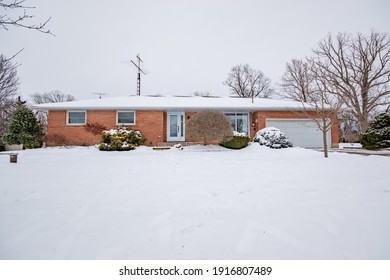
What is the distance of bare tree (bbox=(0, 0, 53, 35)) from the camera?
2.43 metres

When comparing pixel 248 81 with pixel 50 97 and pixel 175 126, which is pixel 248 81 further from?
pixel 50 97

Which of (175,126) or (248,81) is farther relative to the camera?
(248,81)

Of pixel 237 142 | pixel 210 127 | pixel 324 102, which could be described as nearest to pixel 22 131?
pixel 210 127

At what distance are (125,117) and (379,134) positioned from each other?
710 inches

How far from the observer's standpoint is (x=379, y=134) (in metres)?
11.3

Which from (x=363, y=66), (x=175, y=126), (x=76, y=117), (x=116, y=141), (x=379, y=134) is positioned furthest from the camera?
(x=363, y=66)

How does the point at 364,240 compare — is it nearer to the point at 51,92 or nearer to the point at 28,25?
the point at 28,25

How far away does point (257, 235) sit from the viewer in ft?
5.83

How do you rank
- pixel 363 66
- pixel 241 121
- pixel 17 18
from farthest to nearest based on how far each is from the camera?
pixel 363 66 < pixel 241 121 < pixel 17 18

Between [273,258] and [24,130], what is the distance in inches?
659

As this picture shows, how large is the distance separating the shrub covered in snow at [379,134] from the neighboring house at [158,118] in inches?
97.5

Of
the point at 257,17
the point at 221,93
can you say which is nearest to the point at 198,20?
the point at 257,17

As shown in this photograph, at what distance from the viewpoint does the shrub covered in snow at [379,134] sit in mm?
11242

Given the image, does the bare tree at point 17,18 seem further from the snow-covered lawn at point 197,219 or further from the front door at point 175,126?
the front door at point 175,126
